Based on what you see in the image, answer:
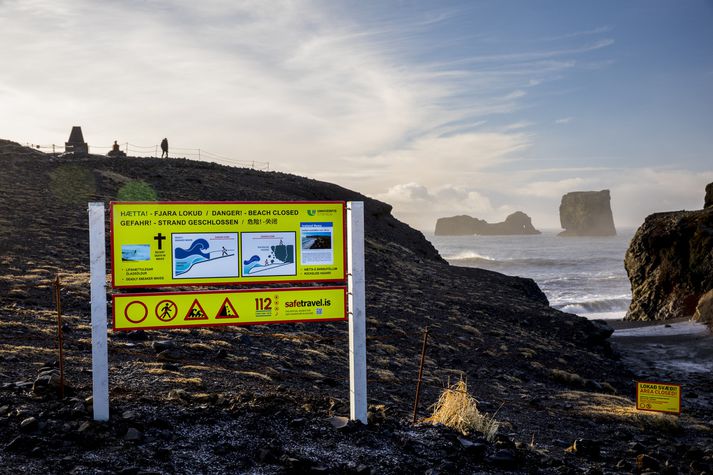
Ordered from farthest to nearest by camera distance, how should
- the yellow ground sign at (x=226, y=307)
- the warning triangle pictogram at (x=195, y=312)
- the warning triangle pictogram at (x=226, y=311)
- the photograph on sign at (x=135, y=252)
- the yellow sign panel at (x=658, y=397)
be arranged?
1. the yellow sign panel at (x=658, y=397)
2. the warning triangle pictogram at (x=226, y=311)
3. the warning triangle pictogram at (x=195, y=312)
4. the yellow ground sign at (x=226, y=307)
5. the photograph on sign at (x=135, y=252)

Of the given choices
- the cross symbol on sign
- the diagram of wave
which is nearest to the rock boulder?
the diagram of wave

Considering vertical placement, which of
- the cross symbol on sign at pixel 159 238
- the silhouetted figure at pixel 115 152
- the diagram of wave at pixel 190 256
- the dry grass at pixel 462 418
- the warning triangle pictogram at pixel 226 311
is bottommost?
the dry grass at pixel 462 418

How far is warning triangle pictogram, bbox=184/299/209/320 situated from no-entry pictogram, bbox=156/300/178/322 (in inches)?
6.6

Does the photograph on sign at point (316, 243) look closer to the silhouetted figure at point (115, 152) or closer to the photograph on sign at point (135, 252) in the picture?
the photograph on sign at point (135, 252)

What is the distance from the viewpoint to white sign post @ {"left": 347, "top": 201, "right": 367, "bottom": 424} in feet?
25.8

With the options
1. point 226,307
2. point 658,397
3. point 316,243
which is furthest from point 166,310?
point 658,397

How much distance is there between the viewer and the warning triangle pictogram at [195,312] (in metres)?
7.63

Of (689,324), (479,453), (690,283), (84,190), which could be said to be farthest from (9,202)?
(690,283)

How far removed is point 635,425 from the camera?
11688 mm

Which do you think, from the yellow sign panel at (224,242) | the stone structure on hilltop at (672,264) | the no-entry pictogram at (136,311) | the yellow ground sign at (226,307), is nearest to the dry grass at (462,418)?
the yellow ground sign at (226,307)

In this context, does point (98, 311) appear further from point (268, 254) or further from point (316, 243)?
point (316, 243)

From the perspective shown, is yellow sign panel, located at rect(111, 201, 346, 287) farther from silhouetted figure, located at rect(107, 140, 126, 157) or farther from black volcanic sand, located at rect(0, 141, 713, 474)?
silhouetted figure, located at rect(107, 140, 126, 157)

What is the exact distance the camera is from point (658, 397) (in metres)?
11.8

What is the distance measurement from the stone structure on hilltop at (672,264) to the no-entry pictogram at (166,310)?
31118 millimetres
